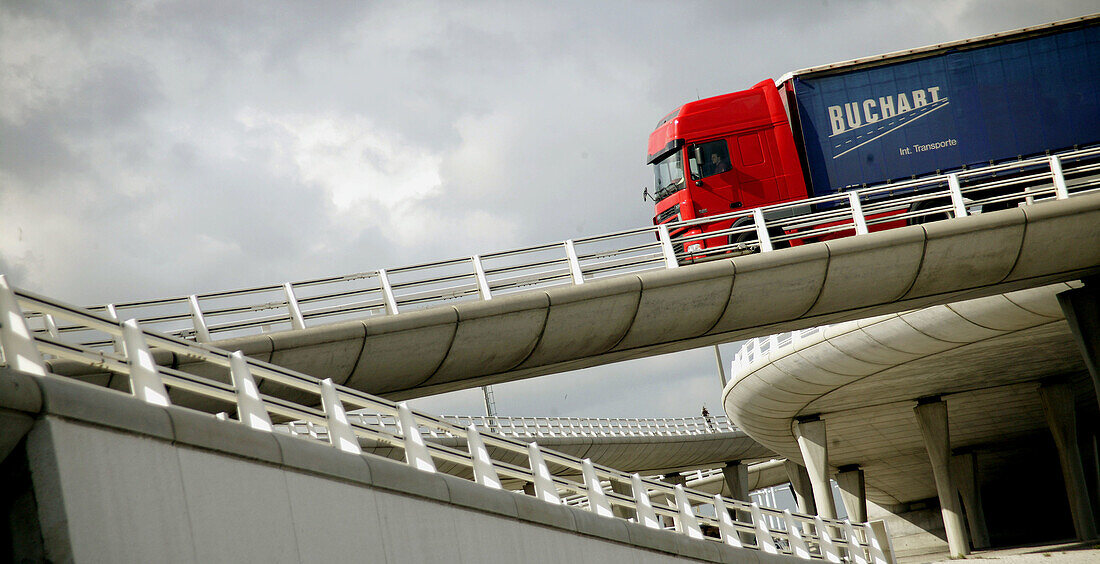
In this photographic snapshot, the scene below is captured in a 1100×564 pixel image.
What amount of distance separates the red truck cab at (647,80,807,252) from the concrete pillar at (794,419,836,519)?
1395 centimetres

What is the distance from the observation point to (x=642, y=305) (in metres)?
18.9

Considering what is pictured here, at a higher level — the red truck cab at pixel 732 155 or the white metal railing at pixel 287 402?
the red truck cab at pixel 732 155

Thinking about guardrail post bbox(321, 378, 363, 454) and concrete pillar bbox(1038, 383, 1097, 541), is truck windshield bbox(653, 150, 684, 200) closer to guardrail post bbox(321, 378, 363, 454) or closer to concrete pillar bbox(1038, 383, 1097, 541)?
guardrail post bbox(321, 378, 363, 454)

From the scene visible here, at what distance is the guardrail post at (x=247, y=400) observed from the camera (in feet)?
29.7

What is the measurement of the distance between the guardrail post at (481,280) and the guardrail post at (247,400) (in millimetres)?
9203

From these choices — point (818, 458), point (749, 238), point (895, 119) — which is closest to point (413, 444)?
point (749, 238)

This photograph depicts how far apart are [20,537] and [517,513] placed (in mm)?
6092

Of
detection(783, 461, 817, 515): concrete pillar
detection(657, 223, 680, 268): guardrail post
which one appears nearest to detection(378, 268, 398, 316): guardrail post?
detection(657, 223, 680, 268): guardrail post

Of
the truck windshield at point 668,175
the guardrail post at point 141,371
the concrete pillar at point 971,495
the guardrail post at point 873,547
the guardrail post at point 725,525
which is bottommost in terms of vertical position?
the concrete pillar at point 971,495

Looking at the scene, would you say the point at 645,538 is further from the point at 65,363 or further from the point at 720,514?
the point at 65,363

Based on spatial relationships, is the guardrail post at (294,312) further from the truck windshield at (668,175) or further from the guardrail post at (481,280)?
the truck windshield at (668,175)

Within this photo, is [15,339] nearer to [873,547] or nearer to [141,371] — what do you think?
[141,371]

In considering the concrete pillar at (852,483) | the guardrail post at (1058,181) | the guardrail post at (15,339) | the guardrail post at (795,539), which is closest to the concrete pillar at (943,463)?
the concrete pillar at (852,483)

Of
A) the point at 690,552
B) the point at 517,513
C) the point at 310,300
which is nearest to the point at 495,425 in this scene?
the point at 310,300
